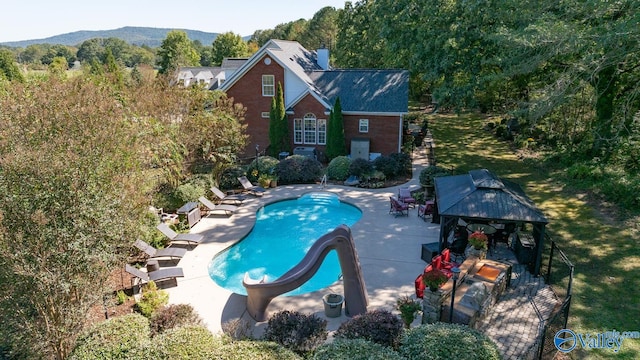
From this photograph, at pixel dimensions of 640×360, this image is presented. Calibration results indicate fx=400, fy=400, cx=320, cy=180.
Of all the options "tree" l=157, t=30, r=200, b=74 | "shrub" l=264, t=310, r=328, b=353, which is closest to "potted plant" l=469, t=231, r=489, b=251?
"shrub" l=264, t=310, r=328, b=353

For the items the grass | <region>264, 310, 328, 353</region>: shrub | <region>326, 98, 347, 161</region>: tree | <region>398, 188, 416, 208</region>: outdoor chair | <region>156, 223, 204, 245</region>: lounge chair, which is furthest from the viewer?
<region>326, 98, 347, 161</region>: tree

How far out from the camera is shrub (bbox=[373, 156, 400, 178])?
76.2ft

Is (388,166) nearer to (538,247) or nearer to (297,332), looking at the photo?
(538,247)

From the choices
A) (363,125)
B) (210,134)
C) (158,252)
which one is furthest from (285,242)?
(363,125)

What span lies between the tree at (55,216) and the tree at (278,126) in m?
17.9

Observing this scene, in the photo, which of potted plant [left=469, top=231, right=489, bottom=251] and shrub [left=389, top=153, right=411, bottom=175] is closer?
potted plant [left=469, top=231, right=489, bottom=251]

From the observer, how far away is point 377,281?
41.5 feet

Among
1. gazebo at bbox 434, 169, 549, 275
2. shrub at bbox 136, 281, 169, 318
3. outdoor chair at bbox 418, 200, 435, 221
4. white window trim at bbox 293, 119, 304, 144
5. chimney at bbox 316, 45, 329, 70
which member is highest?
chimney at bbox 316, 45, 329, 70

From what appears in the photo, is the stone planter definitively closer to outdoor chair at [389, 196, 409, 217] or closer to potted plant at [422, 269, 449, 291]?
potted plant at [422, 269, 449, 291]

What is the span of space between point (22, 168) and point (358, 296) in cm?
799

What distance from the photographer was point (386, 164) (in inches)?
920

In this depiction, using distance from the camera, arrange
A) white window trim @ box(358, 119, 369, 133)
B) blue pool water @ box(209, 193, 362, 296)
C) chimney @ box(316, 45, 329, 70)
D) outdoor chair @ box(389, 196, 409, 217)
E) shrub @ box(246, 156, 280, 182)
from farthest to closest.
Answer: chimney @ box(316, 45, 329, 70) < white window trim @ box(358, 119, 369, 133) < shrub @ box(246, 156, 280, 182) < outdoor chair @ box(389, 196, 409, 217) < blue pool water @ box(209, 193, 362, 296)

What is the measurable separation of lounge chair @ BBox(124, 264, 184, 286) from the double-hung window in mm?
17644

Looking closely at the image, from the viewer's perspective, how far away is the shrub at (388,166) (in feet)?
76.2
